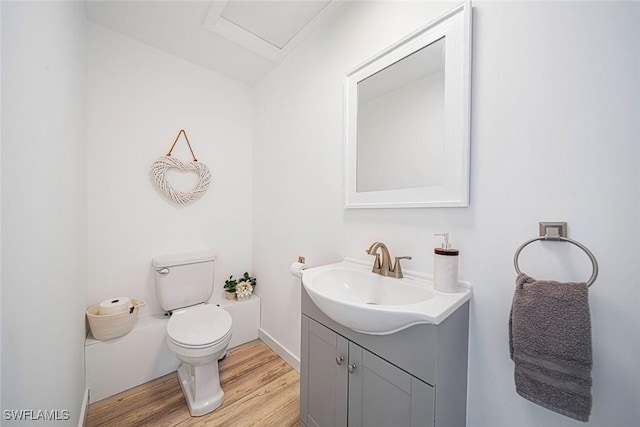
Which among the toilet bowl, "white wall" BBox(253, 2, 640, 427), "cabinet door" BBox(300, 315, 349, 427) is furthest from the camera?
the toilet bowl

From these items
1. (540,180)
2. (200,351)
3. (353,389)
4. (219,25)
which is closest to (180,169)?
(219,25)

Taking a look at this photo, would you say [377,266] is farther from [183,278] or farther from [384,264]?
[183,278]

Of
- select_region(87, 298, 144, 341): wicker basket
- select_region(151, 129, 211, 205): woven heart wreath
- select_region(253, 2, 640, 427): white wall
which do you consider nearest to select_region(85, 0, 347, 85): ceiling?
select_region(253, 2, 640, 427): white wall

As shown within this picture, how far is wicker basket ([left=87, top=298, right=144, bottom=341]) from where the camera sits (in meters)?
1.43

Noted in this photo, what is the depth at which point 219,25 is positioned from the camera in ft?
5.18

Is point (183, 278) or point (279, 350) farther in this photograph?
point (279, 350)

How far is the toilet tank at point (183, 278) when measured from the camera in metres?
1.72

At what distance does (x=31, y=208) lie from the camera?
668 mm

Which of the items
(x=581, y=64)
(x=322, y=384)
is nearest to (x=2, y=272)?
(x=322, y=384)

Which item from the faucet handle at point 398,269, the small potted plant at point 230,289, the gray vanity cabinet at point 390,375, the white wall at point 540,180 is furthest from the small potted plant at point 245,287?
the faucet handle at point 398,269

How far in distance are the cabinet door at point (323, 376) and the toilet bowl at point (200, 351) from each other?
54 centimetres

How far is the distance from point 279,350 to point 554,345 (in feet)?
5.81

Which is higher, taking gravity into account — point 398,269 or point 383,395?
point 398,269

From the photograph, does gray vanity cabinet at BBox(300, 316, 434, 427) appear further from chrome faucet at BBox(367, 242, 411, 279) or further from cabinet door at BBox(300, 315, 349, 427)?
chrome faucet at BBox(367, 242, 411, 279)
